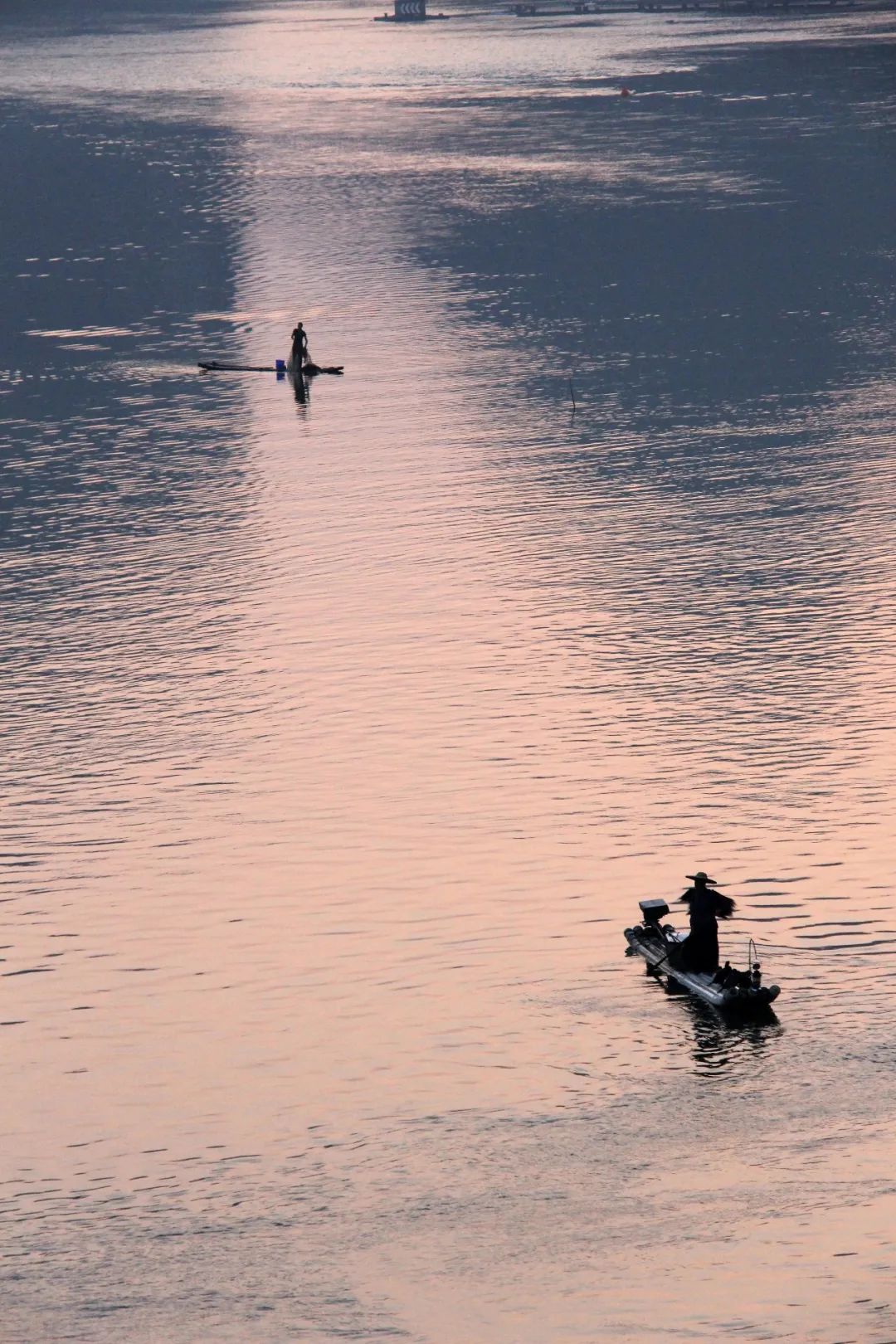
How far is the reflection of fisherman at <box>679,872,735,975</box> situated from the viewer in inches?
1470

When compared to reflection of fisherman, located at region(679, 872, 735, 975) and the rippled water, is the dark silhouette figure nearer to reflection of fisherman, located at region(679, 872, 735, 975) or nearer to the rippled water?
the rippled water

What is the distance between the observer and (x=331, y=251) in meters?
124

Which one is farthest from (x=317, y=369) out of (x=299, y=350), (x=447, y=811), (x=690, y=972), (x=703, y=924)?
(x=703, y=924)

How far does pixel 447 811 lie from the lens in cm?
4775

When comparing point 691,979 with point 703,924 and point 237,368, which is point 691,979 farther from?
point 237,368

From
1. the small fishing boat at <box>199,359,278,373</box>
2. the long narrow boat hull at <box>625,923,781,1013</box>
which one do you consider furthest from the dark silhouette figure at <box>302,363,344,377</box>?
the long narrow boat hull at <box>625,923,781,1013</box>

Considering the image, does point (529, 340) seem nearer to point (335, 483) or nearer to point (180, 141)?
point (335, 483)

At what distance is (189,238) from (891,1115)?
351 feet

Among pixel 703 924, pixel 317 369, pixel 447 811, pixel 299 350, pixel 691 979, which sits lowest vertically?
pixel 691 979

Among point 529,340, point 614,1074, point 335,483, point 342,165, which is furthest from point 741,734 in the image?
point 342,165

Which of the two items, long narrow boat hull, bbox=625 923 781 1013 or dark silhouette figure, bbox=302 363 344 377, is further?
dark silhouette figure, bbox=302 363 344 377

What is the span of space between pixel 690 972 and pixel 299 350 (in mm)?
56244

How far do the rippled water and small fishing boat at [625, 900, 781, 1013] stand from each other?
0.61 meters

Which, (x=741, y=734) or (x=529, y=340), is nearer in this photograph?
(x=741, y=734)
